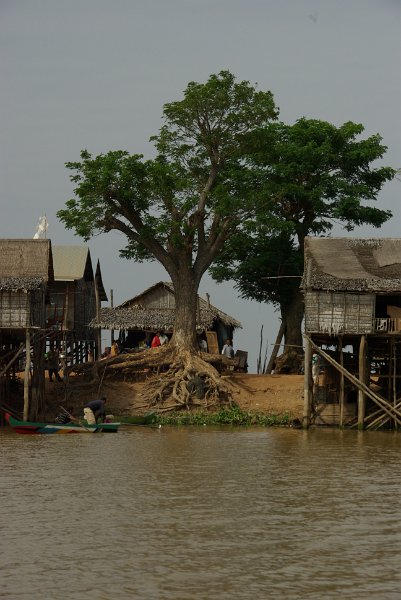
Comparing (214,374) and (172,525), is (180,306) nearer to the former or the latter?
(214,374)

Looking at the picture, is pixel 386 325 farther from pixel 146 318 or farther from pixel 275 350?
pixel 146 318

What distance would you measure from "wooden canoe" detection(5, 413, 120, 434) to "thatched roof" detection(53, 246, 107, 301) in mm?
13857

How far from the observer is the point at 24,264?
33.5m

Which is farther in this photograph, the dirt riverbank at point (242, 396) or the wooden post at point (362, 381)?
the dirt riverbank at point (242, 396)

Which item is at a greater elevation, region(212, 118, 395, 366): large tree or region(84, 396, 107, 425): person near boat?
region(212, 118, 395, 366): large tree

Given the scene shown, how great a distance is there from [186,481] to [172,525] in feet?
14.7

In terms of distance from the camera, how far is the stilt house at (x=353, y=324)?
1239 inches

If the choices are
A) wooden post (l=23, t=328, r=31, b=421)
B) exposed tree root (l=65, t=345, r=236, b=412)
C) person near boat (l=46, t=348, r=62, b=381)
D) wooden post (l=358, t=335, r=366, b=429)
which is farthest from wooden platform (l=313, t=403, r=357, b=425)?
person near boat (l=46, t=348, r=62, b=381)

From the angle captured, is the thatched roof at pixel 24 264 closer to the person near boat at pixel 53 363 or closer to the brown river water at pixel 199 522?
the person near boat at pixel 53 363

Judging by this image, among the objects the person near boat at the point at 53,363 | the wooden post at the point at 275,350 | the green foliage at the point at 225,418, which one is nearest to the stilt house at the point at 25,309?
the person near boat at the point at 53,363

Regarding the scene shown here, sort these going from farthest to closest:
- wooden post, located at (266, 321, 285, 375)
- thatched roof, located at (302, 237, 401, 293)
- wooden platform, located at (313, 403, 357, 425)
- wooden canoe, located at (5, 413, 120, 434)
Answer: wooden post, located at (266, 321, 285, 375)
wooden platform, located at (313, 403, 357, 425)
thatched roof, located at (302, 237, 401, 293)
wooden canoe, located at (5, 413, 120, 434)

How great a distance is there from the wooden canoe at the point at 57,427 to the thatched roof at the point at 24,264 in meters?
4.82

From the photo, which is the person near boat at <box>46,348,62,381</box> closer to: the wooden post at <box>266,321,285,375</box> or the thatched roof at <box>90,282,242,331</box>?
the thatched roof at <box>90,282,242,331</box>

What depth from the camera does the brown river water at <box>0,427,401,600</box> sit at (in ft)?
40.5
